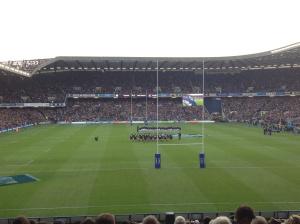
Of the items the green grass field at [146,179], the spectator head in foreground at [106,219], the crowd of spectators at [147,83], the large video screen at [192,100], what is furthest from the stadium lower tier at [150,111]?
the spectator head in foreground at [106,219]

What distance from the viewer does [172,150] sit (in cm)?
3703

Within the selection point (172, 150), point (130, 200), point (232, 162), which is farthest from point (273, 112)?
point (130, 200)

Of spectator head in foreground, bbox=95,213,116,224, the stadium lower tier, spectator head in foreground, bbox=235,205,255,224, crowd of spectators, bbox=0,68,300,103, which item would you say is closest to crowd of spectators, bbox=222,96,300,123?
the stadium lower tier

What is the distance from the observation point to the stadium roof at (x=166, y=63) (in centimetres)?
7338

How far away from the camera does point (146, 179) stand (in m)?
24.2

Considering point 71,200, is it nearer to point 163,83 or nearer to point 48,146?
point 48,146

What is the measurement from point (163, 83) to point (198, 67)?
367 inches

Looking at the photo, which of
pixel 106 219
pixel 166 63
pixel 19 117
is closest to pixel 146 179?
pixel 106 219

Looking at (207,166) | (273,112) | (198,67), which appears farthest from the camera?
(198,67)

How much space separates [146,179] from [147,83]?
2959 inches

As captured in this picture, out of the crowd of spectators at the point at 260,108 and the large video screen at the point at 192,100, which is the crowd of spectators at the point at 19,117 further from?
the crowd of spectators at the point at 260,108

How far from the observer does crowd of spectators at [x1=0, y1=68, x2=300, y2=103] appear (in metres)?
91.9

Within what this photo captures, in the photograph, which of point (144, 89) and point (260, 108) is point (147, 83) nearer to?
point (144, 89)

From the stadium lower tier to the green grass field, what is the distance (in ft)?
151
